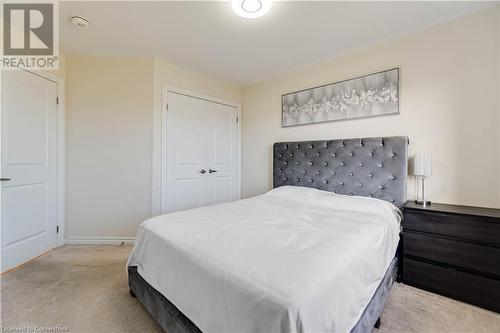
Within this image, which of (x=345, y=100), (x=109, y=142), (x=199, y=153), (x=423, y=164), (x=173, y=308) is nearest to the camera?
(x=173, y=308)

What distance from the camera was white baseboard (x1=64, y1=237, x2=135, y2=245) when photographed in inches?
117

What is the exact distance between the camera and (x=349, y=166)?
2650mm

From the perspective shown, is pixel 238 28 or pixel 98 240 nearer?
pixel 238 28

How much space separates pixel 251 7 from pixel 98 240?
3263mm

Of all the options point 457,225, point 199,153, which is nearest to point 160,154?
point 199,153

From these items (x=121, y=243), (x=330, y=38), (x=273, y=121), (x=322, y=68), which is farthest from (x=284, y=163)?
(x=121, y=243)

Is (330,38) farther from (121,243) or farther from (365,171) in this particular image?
(121,243)

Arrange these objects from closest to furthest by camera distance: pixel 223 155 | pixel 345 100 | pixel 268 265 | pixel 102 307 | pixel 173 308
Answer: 1. pixel 268 265
2. pixel 173 308
3. pixel 102 307
4. pixel 345 100
5. pixel 223 155

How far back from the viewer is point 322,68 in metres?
3.02

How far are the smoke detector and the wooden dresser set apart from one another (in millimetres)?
3551

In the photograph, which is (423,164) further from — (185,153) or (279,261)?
(185,153)

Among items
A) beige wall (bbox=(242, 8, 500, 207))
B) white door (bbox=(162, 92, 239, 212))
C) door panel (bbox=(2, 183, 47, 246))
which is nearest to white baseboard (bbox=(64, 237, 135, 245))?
door panel (bbox=(2, 183, 47, 246))

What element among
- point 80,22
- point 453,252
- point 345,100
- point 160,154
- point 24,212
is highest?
point 80,22

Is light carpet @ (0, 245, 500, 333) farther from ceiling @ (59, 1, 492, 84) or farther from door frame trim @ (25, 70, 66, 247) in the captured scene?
ceiling @ (59, 1, 492, 84)
